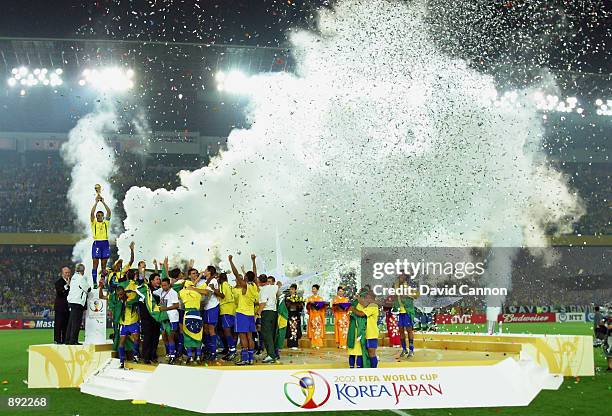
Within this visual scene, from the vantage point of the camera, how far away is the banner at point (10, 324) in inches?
1610

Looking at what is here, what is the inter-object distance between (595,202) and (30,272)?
37.0 m

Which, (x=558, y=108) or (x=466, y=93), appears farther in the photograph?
(x=558, y=108)

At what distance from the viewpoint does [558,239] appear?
48.9 metres

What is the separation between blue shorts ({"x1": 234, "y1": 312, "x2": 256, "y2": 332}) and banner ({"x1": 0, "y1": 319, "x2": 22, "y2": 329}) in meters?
30.3

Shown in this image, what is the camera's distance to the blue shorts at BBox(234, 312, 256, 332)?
14234mm

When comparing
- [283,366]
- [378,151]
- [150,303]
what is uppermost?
[378,151]

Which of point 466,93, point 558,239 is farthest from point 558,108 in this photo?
point 466,93

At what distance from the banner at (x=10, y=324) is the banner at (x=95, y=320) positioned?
88.1 ft

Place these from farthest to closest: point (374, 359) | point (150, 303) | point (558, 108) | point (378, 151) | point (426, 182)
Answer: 1. point (558, 108)
2. point (426, 182)
3. point (378, 151)
4. point (150, 303)
5. point (374, 359)

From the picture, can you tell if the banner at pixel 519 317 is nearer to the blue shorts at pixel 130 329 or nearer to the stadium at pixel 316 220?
the stadium at pixel 316 220

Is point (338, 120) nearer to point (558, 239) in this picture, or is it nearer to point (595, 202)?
point (558, 239)

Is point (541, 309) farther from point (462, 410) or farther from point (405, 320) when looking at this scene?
point (462, 410)

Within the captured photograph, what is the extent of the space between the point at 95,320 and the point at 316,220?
17.7m

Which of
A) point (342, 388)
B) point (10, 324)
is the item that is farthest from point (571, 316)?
point (342, 388)
